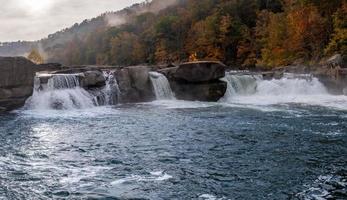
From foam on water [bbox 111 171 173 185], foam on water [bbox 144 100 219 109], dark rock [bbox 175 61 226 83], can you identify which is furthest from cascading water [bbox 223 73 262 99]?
foam on water [bbox 111 171 173 185]

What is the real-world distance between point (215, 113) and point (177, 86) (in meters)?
10.2

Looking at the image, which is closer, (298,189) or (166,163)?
(298,189)

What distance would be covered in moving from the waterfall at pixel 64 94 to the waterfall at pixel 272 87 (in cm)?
1205

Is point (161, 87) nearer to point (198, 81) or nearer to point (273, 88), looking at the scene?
point (198, 81)

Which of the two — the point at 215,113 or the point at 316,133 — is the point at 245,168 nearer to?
the point at 316,133

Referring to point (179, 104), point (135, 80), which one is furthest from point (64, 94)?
point (179, 104)

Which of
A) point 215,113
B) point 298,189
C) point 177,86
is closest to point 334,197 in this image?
point 298,189

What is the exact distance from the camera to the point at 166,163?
1341 cm

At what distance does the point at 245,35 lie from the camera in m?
70.6

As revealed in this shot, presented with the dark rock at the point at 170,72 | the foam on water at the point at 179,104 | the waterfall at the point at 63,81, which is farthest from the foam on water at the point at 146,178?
the dark rock at the point at 170,72

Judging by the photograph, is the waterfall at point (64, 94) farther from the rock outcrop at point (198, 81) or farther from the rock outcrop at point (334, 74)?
the rock outcrop at point (334, 74)

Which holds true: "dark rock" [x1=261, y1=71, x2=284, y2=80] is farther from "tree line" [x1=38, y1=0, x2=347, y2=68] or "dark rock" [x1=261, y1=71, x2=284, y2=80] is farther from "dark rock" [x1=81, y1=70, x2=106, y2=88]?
"dark rock" [x1=81, y1=70, x2=106, y2=88]

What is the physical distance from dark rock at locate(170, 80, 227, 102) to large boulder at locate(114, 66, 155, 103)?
237 cm

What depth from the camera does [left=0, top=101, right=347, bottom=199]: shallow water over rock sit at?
1077 centimetres
